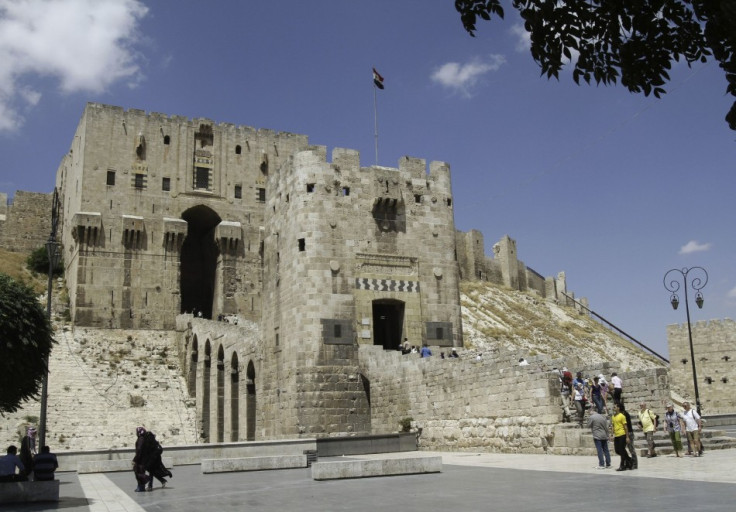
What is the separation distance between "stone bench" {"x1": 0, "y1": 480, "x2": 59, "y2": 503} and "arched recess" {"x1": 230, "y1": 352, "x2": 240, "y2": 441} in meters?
20.5

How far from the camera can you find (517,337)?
53.6m

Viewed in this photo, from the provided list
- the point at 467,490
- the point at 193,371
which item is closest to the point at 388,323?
the point at 193,371

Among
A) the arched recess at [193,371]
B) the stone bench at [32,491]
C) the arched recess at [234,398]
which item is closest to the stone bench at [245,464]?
the stone bench at [32,491]

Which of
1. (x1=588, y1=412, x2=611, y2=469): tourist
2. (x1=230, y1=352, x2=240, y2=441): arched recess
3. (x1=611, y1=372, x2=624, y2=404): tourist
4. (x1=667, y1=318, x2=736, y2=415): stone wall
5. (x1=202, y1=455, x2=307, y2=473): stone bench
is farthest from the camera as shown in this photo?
(x1=667, y1=318, x2=736, y2=415): stone wall

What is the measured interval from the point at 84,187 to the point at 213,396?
1610 cm

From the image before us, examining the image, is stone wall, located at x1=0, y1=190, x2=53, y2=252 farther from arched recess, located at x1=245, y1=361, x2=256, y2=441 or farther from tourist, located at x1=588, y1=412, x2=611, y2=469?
tourist, located at x1=588, y1=412, x2=611, y2=469

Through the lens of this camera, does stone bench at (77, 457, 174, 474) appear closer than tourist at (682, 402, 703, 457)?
No

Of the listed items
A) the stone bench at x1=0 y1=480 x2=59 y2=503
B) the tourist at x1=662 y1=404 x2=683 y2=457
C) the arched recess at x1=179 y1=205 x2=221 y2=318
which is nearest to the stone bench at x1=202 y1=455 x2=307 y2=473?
the stone bench at x1=0 y1=480 x2=59 y2=503

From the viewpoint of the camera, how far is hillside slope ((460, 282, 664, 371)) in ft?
172

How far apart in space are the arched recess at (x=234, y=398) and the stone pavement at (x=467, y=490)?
17141 millimetres

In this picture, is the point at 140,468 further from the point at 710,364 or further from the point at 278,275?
the point at 710,364

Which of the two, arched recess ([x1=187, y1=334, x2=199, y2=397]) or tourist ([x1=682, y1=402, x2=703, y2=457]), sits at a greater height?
arched recess ([x1=187, y1=334, x2=199, y2=397])

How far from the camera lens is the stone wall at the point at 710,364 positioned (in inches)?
1336

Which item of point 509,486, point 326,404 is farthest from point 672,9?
point 326,404
